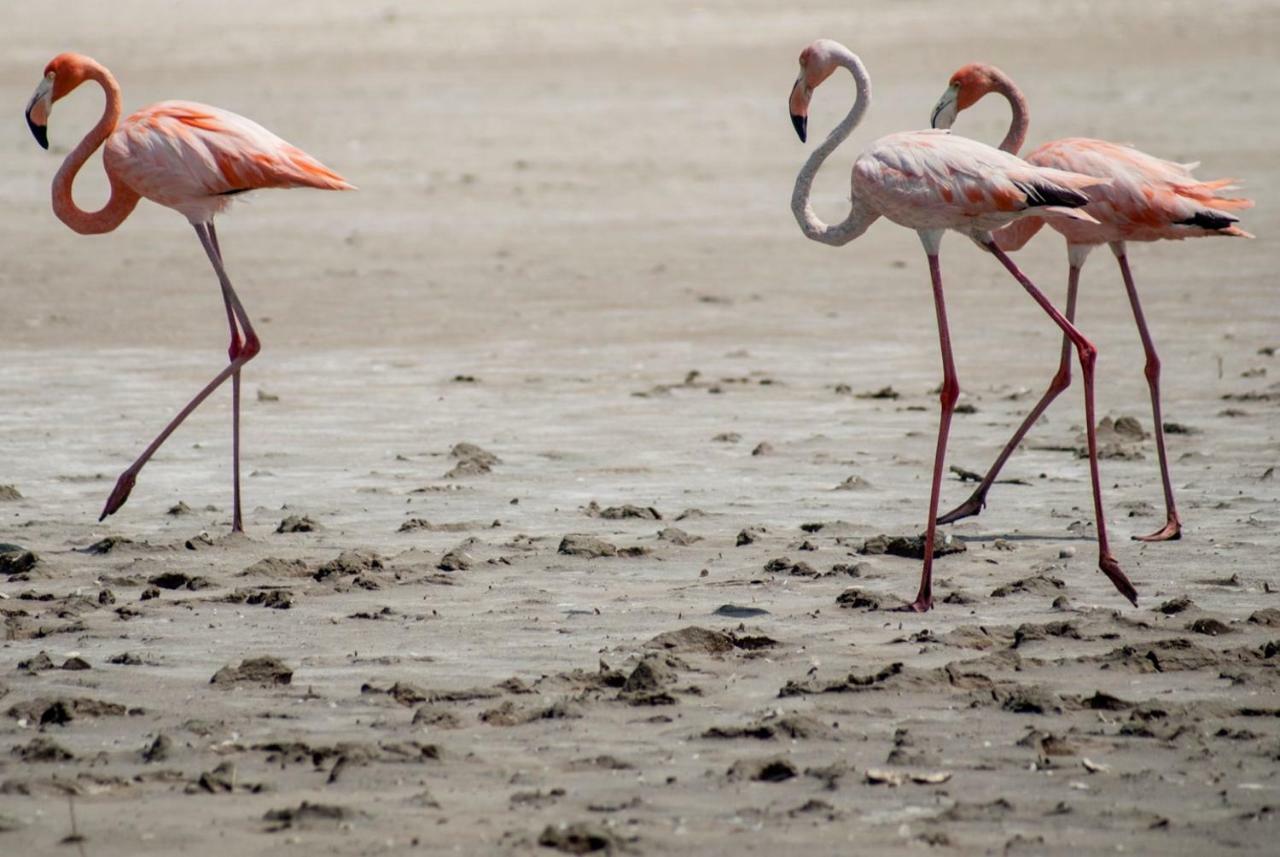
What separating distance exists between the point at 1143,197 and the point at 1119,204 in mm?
93

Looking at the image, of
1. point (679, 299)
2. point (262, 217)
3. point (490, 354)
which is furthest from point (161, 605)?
point (262, 217)

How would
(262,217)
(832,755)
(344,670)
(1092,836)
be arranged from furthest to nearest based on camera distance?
1. (262,217)
2. (344,670)
3. (832,755)
4. (1092,836)

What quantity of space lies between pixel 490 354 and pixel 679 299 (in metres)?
2.15

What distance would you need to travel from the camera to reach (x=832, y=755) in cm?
472

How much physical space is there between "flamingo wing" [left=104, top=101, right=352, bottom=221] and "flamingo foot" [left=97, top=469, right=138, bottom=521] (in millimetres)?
1268

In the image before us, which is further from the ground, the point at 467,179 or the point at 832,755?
the point at 467,179

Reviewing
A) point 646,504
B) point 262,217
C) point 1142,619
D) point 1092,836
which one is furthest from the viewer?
point 262,217

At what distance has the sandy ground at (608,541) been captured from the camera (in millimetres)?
4457

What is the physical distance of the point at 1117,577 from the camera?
6184 millimetres

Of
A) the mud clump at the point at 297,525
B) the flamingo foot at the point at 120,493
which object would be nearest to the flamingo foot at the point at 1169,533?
the mud clump at the point at 297,525

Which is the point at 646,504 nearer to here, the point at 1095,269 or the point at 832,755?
the point at 832,755

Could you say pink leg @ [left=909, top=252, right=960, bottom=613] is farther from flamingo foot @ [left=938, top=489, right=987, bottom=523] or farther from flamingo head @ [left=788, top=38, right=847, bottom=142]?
flamingo head @ [left=788, top=38, right=847, bottom=142]

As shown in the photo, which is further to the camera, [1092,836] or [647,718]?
[647,718]

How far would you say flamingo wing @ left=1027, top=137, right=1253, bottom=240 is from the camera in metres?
7.25
